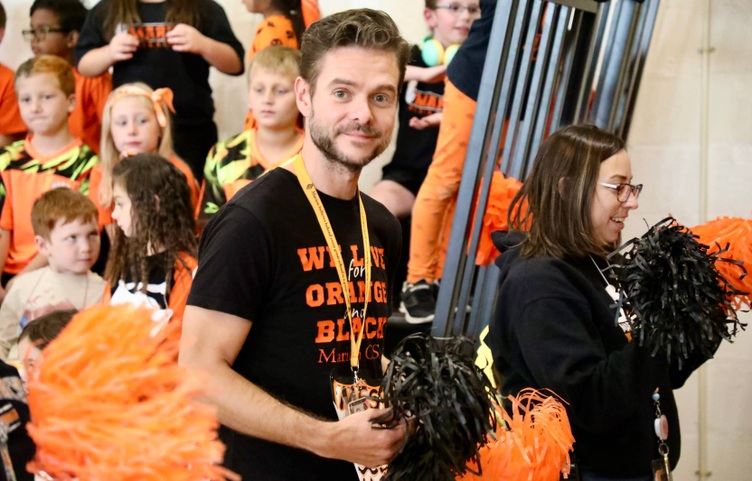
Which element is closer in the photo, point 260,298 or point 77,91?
point 260,298

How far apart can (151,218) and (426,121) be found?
1423 mm

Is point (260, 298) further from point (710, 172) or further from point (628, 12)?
point (710, 172)

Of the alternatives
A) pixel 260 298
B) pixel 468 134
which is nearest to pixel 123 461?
pixel 260 298

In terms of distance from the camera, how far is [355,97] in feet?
5.83

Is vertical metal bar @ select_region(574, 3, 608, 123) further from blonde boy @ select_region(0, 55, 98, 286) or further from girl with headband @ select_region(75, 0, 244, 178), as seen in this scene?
blonde boy @ select_region(0, 55, 98, 286)

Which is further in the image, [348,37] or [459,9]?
[459,9]

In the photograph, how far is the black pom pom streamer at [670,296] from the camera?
71.6 inches

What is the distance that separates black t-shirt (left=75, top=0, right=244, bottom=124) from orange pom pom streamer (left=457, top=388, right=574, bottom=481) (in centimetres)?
290

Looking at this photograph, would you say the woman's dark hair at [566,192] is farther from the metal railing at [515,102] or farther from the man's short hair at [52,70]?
the man's short hair at [52,70]

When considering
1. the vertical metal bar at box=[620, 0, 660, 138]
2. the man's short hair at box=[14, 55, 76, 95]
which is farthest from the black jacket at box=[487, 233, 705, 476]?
the man's short hair at box=[14, 55, 76, 95]

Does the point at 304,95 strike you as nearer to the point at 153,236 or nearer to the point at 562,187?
the point at 562,187

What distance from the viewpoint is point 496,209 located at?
10.1 ft

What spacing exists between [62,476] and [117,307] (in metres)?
0.24

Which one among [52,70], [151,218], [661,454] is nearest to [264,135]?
[151,218]
